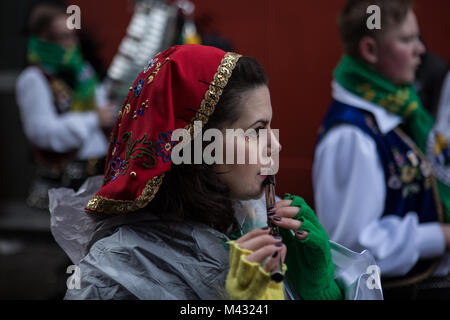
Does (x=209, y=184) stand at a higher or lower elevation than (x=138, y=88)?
lower

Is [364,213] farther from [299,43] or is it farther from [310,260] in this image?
[299,43]

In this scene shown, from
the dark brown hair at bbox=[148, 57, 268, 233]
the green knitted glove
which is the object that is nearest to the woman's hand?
the green knitted glove

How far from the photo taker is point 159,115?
4.66 ft

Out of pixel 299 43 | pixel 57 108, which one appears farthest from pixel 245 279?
pixel 299 43

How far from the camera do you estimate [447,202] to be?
8.03 feet

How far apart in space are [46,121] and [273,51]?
7.10ft

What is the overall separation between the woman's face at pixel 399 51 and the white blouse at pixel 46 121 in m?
2.35

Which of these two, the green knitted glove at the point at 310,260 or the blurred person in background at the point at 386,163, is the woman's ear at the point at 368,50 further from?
the green knitted glove at the point at 310,260

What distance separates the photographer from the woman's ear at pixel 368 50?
2496 mm

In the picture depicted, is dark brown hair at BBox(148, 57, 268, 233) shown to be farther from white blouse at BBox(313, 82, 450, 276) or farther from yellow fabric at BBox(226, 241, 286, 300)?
white blouse at BBox(313, 82, 450, 276)

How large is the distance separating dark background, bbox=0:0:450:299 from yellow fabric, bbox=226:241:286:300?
7.76 ft

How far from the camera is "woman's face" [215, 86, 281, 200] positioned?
1.48 meters

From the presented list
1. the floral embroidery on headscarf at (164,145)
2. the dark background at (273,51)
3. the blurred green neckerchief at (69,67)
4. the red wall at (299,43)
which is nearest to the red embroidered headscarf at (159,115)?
the floral embroidery on headscarf at (164,145)
